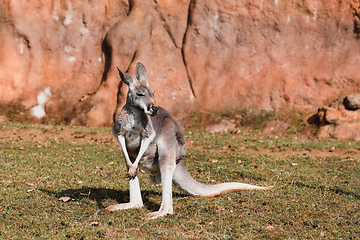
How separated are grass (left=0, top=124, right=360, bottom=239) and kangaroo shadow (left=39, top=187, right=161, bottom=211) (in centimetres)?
1

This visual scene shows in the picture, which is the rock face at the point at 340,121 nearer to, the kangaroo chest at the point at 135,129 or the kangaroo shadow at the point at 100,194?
the kangaroo shadow at the point at 100,194

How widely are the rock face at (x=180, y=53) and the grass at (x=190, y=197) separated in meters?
4.42

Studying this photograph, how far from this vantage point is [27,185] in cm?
589

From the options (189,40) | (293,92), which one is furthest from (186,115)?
(293,92)

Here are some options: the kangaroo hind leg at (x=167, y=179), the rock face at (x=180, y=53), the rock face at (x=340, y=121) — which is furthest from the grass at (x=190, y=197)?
the rock face at (x=180, y=53)

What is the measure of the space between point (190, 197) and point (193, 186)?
155 millimetres

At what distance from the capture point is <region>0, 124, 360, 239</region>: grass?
4008 millimetres

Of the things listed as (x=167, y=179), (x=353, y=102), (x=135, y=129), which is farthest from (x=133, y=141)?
(x=353, y=102)

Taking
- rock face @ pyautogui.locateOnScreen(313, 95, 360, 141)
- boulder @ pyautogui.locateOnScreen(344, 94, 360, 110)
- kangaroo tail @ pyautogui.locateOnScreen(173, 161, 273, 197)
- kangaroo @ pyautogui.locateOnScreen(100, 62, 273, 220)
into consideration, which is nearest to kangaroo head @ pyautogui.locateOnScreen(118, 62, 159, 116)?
kangaroo @ pyautogui.locateOnScreen(100, 62, 273, 220)

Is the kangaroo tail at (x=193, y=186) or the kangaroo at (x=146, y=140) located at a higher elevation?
the kangaroo at (x=146, y=140)

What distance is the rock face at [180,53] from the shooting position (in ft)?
44.5

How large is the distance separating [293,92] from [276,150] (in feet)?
15.0

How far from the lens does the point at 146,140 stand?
4496 millimetres

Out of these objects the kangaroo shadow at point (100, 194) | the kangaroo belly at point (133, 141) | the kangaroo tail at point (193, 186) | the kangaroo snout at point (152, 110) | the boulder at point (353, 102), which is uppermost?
the kangaroo snout at point (152, 110)
